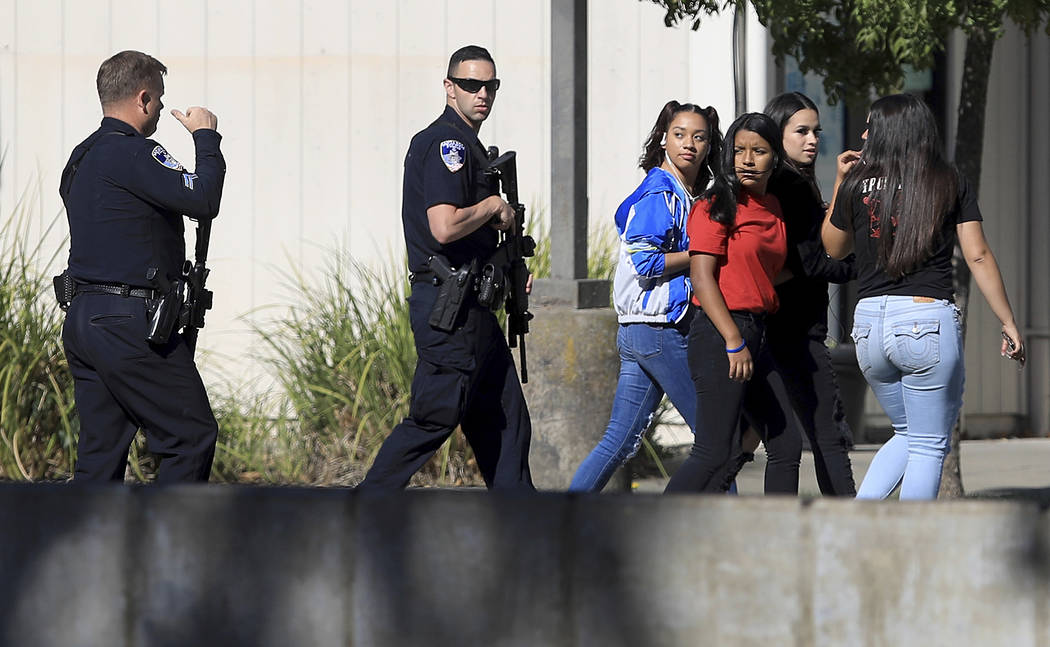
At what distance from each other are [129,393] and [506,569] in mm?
2012

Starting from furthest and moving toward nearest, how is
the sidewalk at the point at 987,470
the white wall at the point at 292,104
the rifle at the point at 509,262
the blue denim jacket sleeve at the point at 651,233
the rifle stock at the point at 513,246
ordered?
1. the white wall at the point at 292,104
2. the sidewalk at the point at 987,470
3. the blue denim jacket sleeve at the point at 651,233
4. the rifle stock at the point at 513,246
5. the rifle at the point at 509,262

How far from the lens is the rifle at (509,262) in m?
5.36

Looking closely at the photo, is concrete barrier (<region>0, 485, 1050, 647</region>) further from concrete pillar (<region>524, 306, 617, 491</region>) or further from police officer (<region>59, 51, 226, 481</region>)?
concrete pillar (<region>524, 306, 617, 491</region>)

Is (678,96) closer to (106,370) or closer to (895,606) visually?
(106,370)

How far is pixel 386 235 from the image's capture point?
9.80m

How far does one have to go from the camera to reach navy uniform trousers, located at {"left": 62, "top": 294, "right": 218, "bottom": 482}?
16.3 feet

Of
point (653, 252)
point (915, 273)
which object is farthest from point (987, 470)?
point (915, 273)

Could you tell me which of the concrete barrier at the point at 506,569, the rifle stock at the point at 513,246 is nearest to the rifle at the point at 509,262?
the rifle stock at the point at 513,246

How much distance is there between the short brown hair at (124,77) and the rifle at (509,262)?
1272 millimetres

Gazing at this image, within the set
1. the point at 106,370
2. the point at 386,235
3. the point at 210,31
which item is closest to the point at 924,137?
the point at 106,370

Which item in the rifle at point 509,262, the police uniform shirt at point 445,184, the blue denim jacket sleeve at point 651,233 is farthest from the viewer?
the blue denim jacket sleeve at point 651,233

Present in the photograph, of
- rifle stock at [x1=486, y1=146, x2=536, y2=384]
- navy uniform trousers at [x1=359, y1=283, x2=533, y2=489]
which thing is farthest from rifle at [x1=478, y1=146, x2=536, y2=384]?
navy uniform trousers at [x1=359, y1=283, x2=533, y2=489]

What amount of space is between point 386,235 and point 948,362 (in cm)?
541

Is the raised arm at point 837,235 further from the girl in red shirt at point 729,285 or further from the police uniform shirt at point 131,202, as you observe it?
the police uniform shirt at point 131,202
